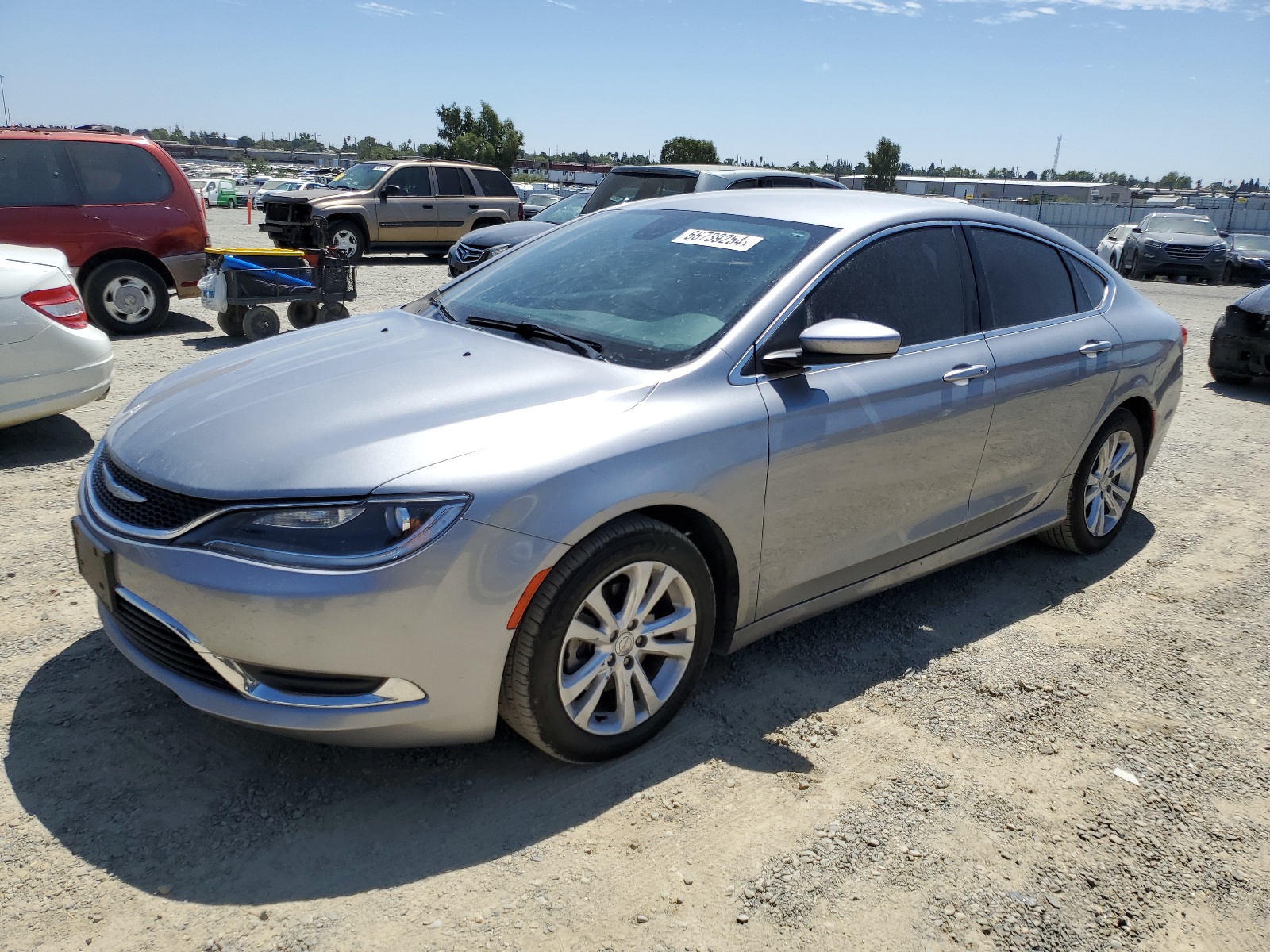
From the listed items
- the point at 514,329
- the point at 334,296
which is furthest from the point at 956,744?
the point at 334,296

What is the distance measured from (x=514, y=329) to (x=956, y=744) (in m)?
2.07

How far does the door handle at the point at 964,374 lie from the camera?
3.64 meters

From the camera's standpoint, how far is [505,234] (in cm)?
1191


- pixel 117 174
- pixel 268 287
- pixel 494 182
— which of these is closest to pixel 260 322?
pixel 268 287

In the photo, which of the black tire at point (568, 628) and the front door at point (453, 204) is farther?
the front door at point (453, 204)

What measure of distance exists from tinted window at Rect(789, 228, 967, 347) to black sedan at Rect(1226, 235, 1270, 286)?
20610 millimetres

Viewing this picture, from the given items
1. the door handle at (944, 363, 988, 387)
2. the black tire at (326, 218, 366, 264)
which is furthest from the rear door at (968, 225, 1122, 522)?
the black tire at (326, 218, 366, 264)

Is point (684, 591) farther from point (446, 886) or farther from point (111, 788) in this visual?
point (111, 788)

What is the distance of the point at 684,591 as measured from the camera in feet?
9.65

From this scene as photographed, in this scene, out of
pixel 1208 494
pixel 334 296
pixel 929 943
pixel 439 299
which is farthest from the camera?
pixel 334 296

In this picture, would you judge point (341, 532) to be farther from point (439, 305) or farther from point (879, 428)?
point (879, 428)

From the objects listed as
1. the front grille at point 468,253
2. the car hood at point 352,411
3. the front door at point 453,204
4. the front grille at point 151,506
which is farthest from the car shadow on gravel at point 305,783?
the front door at point 453,204

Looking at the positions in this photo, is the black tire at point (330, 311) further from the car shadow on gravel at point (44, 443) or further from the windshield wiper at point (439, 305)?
the windshield wiper at point (439, 305)

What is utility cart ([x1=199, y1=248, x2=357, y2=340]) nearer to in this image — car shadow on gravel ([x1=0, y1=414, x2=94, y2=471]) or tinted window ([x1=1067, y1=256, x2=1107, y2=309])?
car shadow on gravel ([x1=0, y1=414, x2=94, y2=471])
